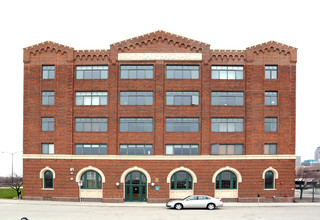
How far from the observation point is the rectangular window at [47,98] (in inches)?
1574

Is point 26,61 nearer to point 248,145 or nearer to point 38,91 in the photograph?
point 38,91

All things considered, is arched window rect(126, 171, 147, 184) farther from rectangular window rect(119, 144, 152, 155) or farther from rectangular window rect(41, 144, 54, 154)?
rectangular window rect(41, 144, 54, 154)

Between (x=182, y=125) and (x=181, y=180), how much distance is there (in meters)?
6.16

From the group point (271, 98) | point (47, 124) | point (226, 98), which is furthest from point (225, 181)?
point (47, 124)

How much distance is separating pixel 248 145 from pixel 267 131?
2.74 metres

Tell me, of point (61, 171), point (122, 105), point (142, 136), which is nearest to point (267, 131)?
point (142, 136)

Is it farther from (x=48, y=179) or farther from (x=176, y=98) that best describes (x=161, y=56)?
(x=48, y=179)

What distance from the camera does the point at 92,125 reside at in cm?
3953

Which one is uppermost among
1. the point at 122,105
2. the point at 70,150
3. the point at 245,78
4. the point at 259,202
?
the point at 245,78

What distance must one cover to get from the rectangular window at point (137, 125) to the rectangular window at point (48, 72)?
10320mm

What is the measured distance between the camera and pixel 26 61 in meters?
40.1

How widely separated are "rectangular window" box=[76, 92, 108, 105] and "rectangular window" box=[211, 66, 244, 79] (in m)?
12.7

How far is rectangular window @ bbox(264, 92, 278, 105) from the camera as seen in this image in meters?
39.5

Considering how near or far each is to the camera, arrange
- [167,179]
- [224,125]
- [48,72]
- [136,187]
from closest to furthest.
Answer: [167,179] < [136,187] < [224,125] < [48,72]
